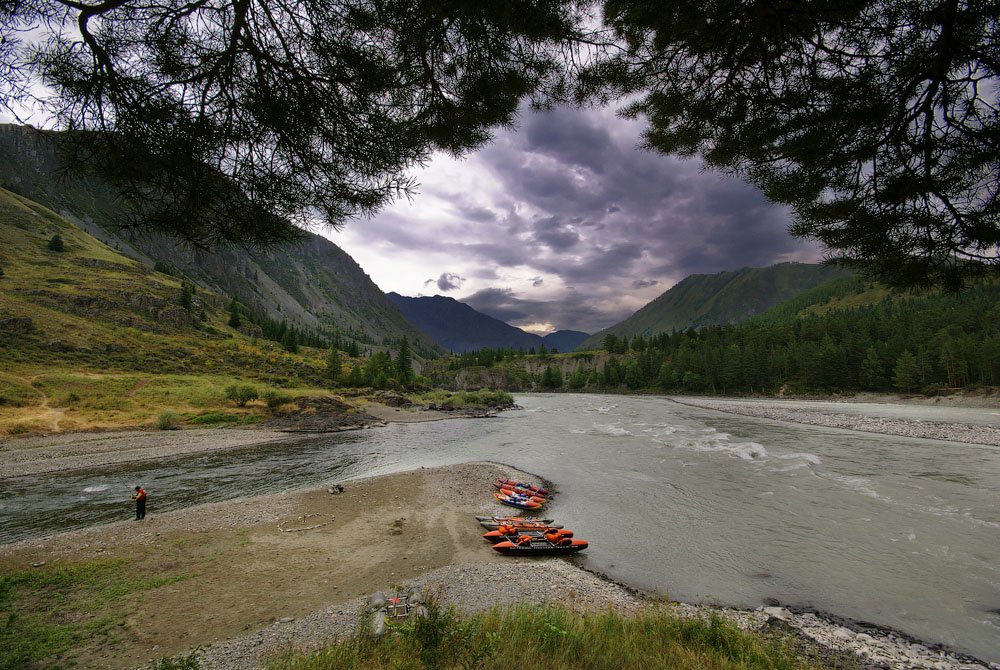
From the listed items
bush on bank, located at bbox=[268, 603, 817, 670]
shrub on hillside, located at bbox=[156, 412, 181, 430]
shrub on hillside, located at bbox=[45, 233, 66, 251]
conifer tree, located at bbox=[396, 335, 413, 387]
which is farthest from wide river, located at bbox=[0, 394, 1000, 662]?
shrub on hillside, located at bbox=[45, 233, 66, 251]

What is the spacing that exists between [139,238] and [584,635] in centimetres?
807

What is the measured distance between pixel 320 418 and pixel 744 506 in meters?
44.5

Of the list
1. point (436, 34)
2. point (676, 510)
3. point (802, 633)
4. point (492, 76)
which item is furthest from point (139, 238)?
point (676, 510)

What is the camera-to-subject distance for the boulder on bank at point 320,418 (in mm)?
43406

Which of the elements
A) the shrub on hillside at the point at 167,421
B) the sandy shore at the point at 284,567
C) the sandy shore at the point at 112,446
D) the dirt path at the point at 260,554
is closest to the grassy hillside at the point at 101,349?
the shrub on hillside at the point at 167,421

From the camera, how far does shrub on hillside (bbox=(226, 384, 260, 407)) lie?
47.4m

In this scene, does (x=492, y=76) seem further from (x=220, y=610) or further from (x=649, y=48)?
(x=220, y=610)

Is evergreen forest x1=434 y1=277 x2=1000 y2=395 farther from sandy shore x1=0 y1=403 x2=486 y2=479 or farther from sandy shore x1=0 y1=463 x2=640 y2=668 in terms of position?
sandy shore x1=0 y1=403 x2=486 y2=479

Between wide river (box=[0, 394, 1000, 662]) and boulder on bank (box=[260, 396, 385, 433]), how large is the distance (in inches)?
373

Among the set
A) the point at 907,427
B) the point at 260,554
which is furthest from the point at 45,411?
the point at 907,427

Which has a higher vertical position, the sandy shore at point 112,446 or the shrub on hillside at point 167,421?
the shrub on hillside at point 167,421

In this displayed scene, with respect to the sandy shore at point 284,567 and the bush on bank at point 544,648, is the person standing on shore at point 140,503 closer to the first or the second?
the sandy shore at point 284,567

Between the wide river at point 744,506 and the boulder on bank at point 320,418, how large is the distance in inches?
373

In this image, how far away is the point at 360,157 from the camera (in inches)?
193
